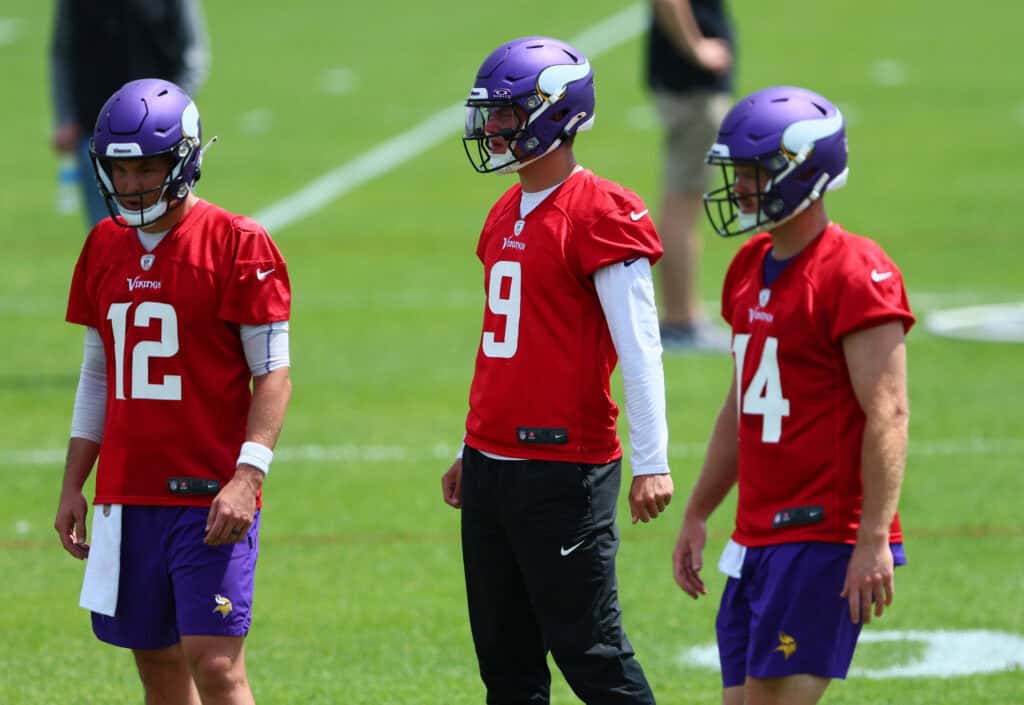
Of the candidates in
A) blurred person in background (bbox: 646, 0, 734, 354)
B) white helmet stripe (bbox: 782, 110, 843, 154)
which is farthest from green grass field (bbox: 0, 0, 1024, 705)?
white helmet stripe (bbox: 782, 110, 843, 154)

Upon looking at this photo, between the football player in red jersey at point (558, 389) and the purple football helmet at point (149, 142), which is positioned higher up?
the purple football helmet at point (149, 142)

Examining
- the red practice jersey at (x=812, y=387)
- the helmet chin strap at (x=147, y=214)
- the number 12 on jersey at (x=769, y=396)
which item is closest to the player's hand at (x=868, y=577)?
the red practice jersey at (x=812, y=387)

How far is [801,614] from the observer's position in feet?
15.8

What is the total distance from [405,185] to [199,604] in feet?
47.1

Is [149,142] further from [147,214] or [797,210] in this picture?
[797,210]

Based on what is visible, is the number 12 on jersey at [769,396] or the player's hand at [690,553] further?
the player's hand at [690,553]

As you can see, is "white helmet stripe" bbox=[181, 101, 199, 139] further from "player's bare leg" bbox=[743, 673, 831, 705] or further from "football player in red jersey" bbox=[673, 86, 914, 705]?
"player's bare leg" bbox=[743, 673, 831, 705]

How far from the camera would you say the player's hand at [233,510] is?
5.06 meters

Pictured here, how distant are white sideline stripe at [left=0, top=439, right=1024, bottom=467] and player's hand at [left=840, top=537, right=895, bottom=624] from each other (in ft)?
16.2

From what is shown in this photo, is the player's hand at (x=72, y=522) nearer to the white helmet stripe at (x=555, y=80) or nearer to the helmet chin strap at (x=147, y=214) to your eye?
the helmet chin strap at (x=147, y=214)

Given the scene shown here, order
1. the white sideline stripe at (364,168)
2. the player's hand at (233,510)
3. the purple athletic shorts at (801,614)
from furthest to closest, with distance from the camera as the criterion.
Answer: the white sideline stripe at (364,168) < the player's hand at (233,510) < the purple athletic shorts at (801,614)

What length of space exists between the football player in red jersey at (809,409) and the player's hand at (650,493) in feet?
0.86

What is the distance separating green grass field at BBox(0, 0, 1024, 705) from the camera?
277 inches

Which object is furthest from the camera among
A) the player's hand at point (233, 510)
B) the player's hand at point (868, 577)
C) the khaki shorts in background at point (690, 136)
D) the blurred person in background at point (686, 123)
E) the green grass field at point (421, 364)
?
the khaki shorts in background at point (690, 136)
